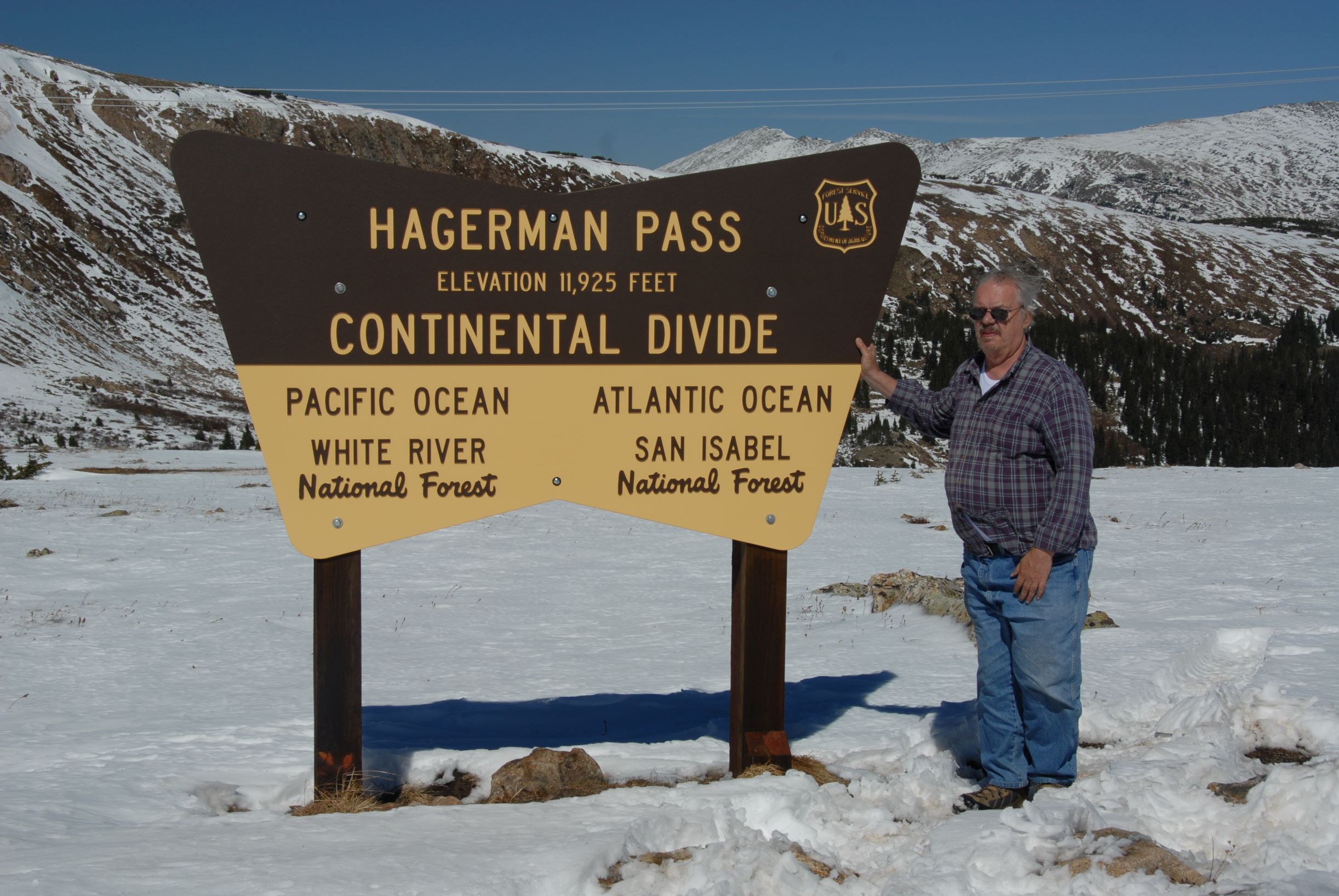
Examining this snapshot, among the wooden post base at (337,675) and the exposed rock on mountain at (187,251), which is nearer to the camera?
the wooden post base at (337,675)

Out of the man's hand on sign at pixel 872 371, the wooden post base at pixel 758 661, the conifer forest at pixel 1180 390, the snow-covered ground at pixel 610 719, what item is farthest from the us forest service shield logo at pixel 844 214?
the conifer forest at pixel 1180 390

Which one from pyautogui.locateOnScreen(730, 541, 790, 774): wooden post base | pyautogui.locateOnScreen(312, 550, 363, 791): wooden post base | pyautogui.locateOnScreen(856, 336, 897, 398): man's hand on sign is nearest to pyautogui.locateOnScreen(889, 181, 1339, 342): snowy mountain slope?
pyautogui.locateOnScreen(856, 336, 897, 398): man's hand on sign

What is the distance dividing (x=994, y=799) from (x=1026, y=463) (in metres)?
1.32

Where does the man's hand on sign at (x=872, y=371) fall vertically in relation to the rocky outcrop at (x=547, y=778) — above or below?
above

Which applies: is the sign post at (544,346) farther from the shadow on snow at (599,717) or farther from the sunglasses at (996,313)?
the shadow on snow at (599,717)

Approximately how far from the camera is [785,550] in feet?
15.1

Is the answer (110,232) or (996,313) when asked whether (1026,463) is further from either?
(110,232)

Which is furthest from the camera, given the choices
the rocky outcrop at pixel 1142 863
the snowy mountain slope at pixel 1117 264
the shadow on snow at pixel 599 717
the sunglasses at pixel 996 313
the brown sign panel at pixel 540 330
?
the snowy mountain slope at pixel 1117 264

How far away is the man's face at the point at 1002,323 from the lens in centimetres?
390

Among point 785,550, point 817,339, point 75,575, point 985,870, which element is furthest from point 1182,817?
point 75,575

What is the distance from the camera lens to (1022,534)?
3.91 metres

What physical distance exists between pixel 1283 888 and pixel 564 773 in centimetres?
266

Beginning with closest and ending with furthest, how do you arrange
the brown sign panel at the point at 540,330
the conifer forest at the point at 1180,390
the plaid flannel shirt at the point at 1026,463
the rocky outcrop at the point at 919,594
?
the plaid flannel shirt at the point at 1026,463 → the brown sign panel at the point at 540,330 → the rocky outcrop at the point at 919,594 → the conifer forest at the point at 1180,390

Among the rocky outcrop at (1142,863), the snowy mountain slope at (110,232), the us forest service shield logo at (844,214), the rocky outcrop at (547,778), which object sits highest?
the snowy mountain slope at (110,232)
